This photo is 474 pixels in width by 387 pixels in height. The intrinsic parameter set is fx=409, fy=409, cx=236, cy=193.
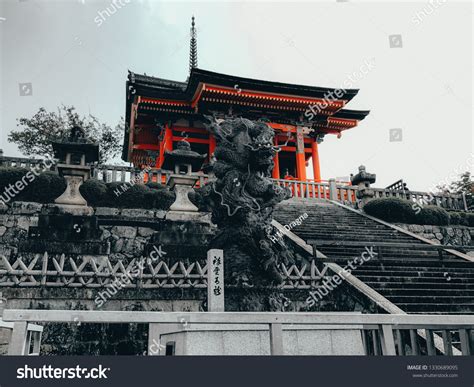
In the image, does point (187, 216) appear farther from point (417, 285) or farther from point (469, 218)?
point (469, 218)

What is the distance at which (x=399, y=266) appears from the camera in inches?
365

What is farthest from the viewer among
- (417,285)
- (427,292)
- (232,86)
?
(232,86)

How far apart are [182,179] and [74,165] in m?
2.79

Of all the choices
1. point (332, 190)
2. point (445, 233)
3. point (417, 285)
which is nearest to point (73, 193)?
point (417, 285)

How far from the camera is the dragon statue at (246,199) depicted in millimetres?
6531

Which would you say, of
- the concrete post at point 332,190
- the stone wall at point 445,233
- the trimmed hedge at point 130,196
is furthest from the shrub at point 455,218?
the trimmed hedge at point 130,196

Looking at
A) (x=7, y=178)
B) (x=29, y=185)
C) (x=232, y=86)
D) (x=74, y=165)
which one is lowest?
(x=29, y=185)

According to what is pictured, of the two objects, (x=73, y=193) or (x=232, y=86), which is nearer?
(x=73, y=193)

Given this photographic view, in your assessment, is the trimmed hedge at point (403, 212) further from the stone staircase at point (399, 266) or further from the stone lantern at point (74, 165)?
the stone lantern at point (74, 165)

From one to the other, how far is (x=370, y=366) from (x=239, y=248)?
3.95 m

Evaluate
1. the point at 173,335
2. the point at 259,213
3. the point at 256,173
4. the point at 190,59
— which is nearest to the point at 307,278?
the point at 259,213

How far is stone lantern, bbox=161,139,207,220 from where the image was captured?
11.2 metres

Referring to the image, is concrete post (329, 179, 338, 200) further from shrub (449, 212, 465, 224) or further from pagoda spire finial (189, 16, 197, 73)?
pagoda spire finial (189, 16, 197, 73)

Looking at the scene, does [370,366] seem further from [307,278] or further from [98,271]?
[98,271]
